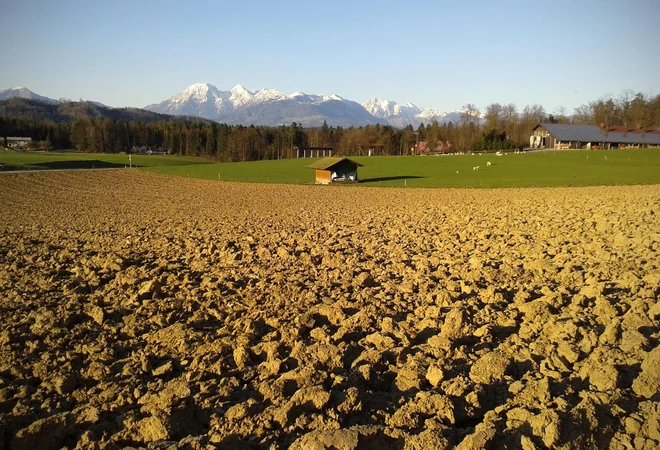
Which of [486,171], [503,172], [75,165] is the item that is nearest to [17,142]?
[75,165]

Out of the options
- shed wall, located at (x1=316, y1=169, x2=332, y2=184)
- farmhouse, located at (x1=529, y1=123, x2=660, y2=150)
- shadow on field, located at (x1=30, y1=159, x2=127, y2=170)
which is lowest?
shed wall, located at (x1=316, y1=169, x2=332, y2=184)

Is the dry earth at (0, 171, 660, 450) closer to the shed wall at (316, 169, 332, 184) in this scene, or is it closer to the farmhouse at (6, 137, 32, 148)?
the shed wall at (316, 169, 332, 184)

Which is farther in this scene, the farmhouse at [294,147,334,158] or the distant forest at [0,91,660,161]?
the farmhouse at [294,147,334,158]

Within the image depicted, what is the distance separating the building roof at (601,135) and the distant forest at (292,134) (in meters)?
10.5

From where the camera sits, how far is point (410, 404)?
5.16 meters

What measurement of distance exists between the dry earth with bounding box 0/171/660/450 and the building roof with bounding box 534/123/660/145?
96267 millimetres

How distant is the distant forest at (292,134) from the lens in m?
119

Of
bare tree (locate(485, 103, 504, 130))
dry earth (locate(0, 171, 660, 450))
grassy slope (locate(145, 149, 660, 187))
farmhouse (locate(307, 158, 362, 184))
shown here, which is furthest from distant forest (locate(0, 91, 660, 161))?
dry earth (locate(0, 171, 660, 450))

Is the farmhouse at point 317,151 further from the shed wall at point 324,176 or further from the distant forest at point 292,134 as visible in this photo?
the shed wall at point 324,176

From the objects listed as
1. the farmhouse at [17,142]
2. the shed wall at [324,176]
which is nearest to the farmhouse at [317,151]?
the farmhouse at [17,142]

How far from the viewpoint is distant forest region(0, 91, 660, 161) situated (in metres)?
119

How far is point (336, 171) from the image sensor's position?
51.0 metres

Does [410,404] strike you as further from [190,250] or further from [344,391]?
[190,250]

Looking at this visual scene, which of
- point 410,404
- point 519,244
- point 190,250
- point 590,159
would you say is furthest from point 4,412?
point 590,159
